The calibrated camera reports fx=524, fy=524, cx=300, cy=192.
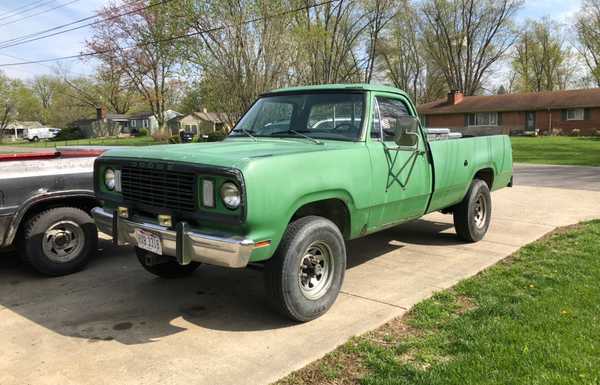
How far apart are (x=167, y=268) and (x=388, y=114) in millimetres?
2738

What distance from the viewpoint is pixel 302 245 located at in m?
3.94

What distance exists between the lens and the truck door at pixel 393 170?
4738mm

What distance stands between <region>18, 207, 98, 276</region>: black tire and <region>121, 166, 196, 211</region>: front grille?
5.00ft

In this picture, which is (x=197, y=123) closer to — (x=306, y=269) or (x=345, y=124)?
(x=345, y=124)

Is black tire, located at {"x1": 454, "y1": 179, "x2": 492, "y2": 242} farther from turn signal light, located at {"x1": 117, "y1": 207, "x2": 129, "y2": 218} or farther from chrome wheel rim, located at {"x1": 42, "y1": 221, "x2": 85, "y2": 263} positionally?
chrome wheel rim, located at {"x1": 42, "y1": 221, "x2": 85, "y2": 263}

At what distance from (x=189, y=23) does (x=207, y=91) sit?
3.19m

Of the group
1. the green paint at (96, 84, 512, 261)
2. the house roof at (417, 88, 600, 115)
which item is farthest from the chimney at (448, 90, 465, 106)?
the green paint at (96, 84, 512, 261)

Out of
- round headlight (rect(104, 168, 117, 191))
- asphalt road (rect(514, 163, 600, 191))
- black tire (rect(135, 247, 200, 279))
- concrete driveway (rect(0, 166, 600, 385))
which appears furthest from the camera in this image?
asphalt road (rect(514, 163, 600, 191))

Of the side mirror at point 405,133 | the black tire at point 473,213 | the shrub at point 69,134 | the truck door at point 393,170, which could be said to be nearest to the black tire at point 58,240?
the truck door at point 393,170

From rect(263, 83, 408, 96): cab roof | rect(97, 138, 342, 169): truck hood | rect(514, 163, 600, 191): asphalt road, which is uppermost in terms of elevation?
rect(263, 83, 408, 96): cab roof

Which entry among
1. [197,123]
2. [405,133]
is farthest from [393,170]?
[197,123]

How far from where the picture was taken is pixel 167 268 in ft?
Result: 17.5

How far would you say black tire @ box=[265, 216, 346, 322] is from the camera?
3.89 meters

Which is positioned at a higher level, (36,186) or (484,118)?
(484,118)
